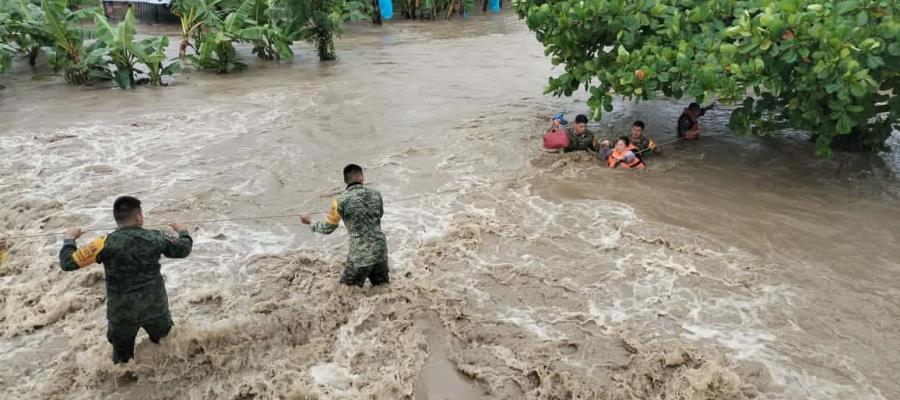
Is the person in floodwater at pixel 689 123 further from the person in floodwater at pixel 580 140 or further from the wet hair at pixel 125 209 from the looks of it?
the wet hair at pixel 125 209

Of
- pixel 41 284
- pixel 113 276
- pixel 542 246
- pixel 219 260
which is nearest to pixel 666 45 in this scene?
pixel 542 246

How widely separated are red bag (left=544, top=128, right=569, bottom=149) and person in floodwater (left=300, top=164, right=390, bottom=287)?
454cm

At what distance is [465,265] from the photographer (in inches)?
238

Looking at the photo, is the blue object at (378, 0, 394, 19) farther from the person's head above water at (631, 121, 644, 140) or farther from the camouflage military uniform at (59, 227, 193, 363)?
the camouflage military uniform at (59, 227, 193, 363)

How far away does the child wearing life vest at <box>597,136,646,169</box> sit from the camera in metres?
8.45

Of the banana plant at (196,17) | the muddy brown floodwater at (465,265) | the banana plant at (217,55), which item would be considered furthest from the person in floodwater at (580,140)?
the banana plant at (196,17)

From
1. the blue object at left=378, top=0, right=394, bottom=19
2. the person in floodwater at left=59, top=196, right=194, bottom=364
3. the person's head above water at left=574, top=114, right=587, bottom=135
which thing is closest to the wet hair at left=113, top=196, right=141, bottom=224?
the person in floodwater at left=59, top=196, right=194, bottom=364

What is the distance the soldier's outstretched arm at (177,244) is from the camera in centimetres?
410

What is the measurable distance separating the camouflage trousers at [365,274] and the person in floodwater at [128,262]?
143cm

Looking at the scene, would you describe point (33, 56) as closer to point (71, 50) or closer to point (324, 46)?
point (71, 50)

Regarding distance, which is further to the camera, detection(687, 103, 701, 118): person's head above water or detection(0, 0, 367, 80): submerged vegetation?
detection(0, 0, 367, 80): submerged vegetation

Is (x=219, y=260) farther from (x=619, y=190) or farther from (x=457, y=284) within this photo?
(x=619, y=190)

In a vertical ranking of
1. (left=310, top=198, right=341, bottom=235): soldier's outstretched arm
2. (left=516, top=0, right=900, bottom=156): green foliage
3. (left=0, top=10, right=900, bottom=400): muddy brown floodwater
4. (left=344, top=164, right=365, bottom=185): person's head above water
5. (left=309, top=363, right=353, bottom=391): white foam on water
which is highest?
(left=516, top=0, right=900, bottom=156): green foliage

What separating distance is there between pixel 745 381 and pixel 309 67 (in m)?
13.5
